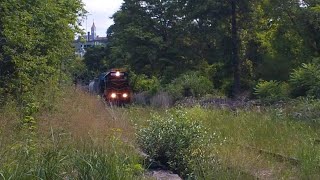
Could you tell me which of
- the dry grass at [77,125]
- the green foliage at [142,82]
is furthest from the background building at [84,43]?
the dry grass at [77,125]

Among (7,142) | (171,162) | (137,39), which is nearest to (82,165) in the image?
(7,142)

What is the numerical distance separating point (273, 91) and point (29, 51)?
19.5 m

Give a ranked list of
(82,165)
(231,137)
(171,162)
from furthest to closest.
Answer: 1. (231,137)
2. (171,162)
3. (82,165)

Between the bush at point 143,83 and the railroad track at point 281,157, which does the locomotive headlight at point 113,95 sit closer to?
the bush at point 143,83

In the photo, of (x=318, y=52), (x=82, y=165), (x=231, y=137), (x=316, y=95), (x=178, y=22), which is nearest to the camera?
(x=82, y=165)

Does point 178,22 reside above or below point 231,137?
above

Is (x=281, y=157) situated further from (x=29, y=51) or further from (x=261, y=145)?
(x=29, y=51)

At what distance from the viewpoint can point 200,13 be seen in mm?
41281

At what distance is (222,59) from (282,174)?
33.0m

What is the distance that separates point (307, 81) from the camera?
27.2 metres

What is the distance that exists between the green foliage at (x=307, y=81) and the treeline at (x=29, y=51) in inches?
553

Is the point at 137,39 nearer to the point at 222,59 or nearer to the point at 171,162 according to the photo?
the point at 222,59

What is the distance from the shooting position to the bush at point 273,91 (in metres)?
28.5

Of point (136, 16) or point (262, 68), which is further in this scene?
point (136, 16)
